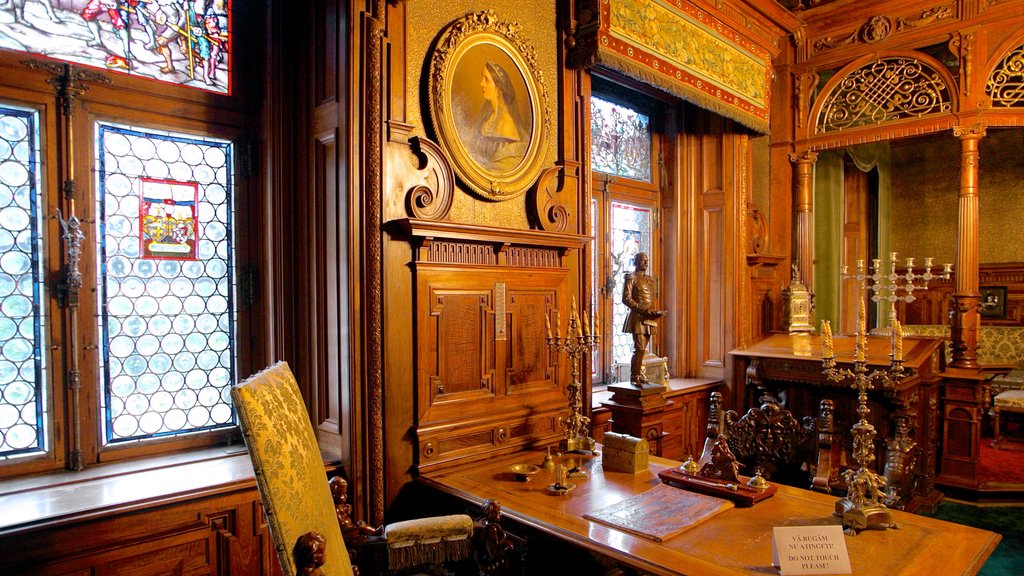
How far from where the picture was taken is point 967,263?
524cm

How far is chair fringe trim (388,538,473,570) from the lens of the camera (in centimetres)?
213

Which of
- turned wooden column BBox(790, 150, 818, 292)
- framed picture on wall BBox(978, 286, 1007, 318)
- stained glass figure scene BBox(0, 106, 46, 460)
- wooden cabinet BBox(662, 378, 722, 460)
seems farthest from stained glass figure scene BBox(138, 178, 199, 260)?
framed picture on wall BBox(978, 286, 1007, 318)

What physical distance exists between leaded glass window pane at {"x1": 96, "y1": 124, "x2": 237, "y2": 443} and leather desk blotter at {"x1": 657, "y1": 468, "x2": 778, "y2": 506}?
7.05ft

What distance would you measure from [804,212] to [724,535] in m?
4.65

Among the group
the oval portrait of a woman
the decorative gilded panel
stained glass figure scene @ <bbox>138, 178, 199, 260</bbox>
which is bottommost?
stained glass figure scene @ <bbox>138, 178, 199, 260</bbox>

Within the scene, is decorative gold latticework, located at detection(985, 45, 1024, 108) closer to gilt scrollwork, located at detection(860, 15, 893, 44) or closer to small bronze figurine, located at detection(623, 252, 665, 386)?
gilt scrollwork, located at detection(860, 15, 893, 44)

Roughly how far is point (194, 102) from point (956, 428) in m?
5.94

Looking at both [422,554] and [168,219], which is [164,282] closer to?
[168,219]

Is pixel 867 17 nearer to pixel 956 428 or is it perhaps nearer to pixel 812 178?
pixel 812 178

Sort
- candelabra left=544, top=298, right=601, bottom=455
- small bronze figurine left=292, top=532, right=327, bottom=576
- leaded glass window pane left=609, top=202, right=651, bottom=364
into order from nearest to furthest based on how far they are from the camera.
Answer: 1. small bronze figurine left=292, top=532, right=327, bottom=576
2. candelabra left=544, top=298, right=601, bottom=455
3. leaded glass window pane left=609, top=202, right=651, bottom=364

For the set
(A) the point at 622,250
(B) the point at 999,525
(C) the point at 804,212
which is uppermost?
(C) the point at 804,212

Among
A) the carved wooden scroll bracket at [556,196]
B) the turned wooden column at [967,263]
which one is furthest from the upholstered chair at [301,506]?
the turned wooden column at [967,263]

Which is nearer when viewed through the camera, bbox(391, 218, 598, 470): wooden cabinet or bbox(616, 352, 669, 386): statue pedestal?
bbox(391, 218, 598, 470): wooden cabinet

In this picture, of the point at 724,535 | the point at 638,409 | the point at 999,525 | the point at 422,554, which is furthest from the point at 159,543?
the point at 999,525
